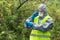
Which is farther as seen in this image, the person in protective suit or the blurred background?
the blurred background

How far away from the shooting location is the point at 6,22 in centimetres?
812

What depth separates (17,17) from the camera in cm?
854

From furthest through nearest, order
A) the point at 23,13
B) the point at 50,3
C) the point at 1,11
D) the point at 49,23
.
Result: the point at 50,3 → the point at 23,13 → the point at 1,11 → the point at 49,23

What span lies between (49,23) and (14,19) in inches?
111

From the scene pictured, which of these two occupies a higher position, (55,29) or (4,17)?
(4,17)

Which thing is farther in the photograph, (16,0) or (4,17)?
(16,0)

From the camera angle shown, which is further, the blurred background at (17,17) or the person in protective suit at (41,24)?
the blurred background at (17,17)

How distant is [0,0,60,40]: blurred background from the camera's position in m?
7.91

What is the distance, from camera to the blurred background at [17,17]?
7.91 m

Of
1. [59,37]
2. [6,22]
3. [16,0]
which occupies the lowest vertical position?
[59,37]

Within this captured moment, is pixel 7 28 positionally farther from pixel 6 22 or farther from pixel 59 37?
pixel 59 37

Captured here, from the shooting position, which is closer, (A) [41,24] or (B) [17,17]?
(A) [41,24]

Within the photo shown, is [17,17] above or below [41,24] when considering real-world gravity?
below

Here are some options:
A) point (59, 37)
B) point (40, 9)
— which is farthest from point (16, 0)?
point (40, 9)
